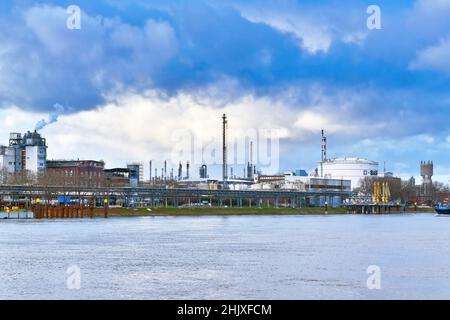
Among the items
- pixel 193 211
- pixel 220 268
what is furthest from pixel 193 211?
pixel 220 268

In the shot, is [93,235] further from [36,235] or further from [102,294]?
[102,294]

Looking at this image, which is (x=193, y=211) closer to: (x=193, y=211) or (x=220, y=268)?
(x=193, y=211)

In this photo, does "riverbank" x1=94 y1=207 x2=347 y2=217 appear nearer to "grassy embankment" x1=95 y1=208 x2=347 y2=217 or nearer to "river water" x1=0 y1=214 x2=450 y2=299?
"grassy embankment" x1=95 y1=208 x2=347 y2=217

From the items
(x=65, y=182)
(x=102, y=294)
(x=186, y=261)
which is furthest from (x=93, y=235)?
(x=65, y=182)

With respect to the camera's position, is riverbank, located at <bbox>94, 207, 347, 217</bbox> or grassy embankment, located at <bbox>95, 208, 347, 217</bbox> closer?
riverbank, located at <bbox>94, 207, 347, 217</bbox>

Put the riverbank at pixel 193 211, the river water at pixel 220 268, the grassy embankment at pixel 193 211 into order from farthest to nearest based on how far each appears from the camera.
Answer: the grassy embankment at pixel 193 211 < the riverbank at pixel 193 211 < the river water at pixel 220 268

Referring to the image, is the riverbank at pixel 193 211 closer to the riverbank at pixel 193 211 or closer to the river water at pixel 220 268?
the riverbank at pixel 193 211

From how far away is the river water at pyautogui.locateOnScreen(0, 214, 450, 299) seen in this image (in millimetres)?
31578

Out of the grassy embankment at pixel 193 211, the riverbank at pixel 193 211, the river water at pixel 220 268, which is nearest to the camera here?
the river water at pixel 220 268

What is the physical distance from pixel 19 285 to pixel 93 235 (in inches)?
1398

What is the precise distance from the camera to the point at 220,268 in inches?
1574

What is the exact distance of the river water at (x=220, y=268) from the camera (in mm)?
31578

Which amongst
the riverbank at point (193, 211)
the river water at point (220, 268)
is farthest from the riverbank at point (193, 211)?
the river water at point (220, 268)

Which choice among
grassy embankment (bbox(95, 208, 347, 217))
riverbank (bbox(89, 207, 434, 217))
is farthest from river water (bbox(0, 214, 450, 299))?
grassy embankment (bbox(95, 208, 347, 217))
